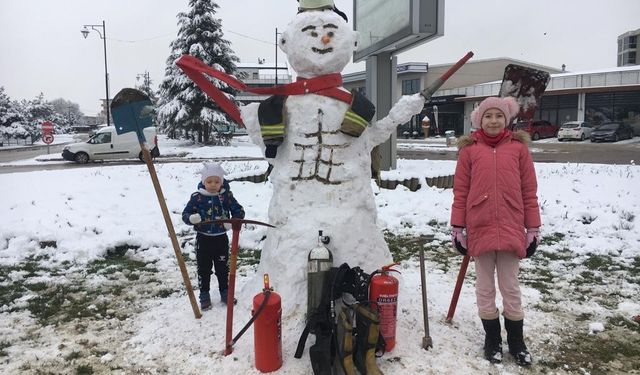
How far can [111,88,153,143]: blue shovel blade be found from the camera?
3.49m

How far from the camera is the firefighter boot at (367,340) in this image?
Answer: 273cm

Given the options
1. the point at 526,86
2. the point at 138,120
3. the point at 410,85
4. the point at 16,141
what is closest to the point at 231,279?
the point at 138,120

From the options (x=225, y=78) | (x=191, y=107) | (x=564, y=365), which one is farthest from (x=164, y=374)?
→ (x=191, y=107)

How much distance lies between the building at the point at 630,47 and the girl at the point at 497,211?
57.5 m

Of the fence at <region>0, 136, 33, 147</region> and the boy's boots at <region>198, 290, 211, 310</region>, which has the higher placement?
the fence at <region>0, 136, 33, 147</region>

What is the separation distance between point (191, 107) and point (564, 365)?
2247 centimetres

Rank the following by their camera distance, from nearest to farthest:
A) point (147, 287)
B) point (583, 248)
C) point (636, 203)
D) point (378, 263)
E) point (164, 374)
→ point (164, 374) < point (378, 263) < point (147, 287) < point (583, 248) < point (636, 203)

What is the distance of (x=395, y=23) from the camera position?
8.17m

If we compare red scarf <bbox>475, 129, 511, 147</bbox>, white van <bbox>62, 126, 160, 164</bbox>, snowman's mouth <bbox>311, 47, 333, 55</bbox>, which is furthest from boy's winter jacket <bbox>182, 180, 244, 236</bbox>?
white van <bbox>62, 126, 160, 164</bbox>

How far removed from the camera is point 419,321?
3.61 meters

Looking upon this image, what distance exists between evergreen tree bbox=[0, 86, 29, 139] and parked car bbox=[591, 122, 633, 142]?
38.7 metres

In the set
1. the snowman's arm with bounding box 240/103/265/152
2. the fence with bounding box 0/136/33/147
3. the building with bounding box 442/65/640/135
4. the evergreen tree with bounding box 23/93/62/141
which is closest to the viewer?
the snowman's arm with bounding box 240/103/265/152

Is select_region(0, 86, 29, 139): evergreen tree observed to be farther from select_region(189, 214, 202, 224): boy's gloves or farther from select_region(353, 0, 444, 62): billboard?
select_region(189, 214, 202, 224): boy's gloves

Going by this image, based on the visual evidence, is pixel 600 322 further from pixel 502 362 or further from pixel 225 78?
pixel 225 78
